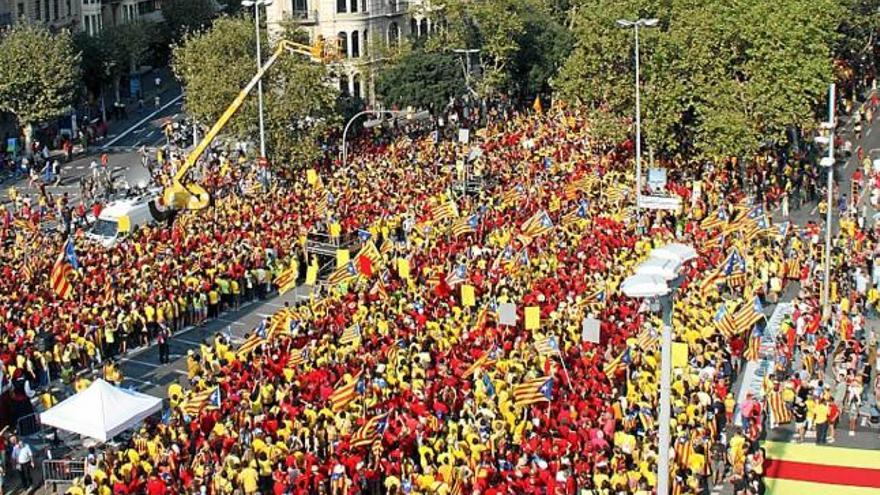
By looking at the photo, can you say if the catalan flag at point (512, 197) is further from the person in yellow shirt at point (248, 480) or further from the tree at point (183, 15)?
the tree at point (183, 15)

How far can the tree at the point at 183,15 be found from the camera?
104m

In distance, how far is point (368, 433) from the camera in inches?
1182

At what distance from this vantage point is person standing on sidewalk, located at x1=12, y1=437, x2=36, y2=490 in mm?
32250

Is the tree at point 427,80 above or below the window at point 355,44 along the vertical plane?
below

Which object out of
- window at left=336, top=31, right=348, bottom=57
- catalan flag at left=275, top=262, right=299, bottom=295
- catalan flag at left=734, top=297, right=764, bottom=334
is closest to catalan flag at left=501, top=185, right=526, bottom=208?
catalan flag at left=275, top=262, right=299, bottom=295

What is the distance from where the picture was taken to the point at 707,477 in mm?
31156

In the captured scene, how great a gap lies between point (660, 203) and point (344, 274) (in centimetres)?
1405

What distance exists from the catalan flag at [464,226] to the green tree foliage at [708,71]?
12.2 meters

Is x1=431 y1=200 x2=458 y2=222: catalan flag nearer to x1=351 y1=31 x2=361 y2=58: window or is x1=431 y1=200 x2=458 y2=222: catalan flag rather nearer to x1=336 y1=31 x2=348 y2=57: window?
x1=336 y1=31 x2=348 y2=57: window

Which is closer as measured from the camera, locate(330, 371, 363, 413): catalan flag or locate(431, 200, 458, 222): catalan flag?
locate(330, 371, 363, 413): catalan flag

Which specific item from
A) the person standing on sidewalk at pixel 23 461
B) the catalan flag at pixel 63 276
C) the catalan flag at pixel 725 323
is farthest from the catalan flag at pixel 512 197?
the person standing on sidewalk at pixel 23 461

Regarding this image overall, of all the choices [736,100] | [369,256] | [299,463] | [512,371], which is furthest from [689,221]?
[299,463]

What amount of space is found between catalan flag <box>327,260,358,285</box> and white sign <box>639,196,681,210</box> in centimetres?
1292

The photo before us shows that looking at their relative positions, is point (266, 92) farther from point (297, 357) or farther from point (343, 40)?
point (297, 357)
